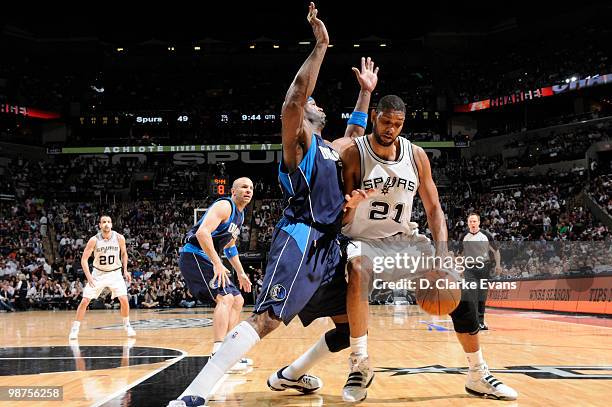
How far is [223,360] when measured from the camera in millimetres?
3527

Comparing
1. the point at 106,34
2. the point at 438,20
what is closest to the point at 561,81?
the point at 438,20

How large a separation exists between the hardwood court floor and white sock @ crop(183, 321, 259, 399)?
0.44 metres

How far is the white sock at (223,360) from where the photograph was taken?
11.3 feet

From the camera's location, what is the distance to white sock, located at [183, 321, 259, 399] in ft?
11.3

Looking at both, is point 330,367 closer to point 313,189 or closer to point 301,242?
point 301,242

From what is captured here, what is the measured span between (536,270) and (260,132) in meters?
19.0

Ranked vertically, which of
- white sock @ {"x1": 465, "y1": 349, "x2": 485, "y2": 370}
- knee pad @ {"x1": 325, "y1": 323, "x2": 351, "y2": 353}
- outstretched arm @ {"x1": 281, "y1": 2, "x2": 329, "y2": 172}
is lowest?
white sock @ {"x1": 465, "y1": 349, "x2": 485, "y2": 370}

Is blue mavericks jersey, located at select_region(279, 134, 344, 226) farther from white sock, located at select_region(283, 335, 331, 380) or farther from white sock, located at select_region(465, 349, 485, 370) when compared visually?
white sock, located at select_region(465, 349, 485, 370)

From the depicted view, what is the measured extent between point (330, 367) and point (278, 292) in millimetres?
2253

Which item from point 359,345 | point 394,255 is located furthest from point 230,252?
point 359,345

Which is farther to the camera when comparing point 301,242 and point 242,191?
point 242,191

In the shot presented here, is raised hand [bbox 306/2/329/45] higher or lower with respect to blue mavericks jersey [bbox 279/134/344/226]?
higher

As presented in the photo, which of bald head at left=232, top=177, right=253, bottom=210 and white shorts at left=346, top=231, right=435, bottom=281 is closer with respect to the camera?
white shorts at left=346, top=231, right=435, bottom=281

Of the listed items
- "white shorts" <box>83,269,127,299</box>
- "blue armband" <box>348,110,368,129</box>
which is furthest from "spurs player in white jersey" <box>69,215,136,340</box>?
"blue armband" <box>348,110,368,129</box>
